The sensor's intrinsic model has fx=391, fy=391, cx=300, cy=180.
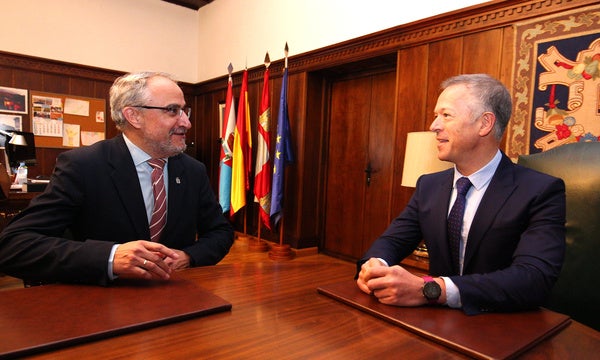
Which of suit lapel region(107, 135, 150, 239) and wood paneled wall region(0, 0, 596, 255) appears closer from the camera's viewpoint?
suit lapel region(107, 135, 150, 239)

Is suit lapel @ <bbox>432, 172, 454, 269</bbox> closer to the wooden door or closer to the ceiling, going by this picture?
the wooden door

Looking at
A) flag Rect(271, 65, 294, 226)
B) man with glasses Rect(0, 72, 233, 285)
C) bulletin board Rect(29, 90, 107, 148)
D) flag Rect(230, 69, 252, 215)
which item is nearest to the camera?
man with glasses Rect(0, 72, 233, 285)

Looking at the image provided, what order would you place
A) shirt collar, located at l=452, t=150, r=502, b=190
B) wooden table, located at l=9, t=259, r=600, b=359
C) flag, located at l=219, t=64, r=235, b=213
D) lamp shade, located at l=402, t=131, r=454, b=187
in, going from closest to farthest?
wooden table, located at l=9, t=259, r=600, b=359 → shirt collar, located at l=452, t=150, r=502, b=190 → lamp shade, located at l=402, t=131, r=454, b=187 → flag, located at l=219, t=64, r=235, b=213

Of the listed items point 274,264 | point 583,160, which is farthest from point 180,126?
point 583,160

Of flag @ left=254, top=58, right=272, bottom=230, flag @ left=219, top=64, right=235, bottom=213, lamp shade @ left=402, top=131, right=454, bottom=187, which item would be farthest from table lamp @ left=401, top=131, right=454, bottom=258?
flag @ left=219, top=64, right=235, bottom=213

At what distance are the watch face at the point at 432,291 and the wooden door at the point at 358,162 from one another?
3.02 metres

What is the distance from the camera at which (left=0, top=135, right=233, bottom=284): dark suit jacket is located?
1162 mm

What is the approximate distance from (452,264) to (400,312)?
1.91ft

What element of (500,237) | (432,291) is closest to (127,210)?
(432,291)

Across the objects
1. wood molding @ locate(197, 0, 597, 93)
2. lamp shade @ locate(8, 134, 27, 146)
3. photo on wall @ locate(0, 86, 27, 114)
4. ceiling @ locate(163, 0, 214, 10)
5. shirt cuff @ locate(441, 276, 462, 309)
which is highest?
ceiling @ locate(163, 0, 214, 10)

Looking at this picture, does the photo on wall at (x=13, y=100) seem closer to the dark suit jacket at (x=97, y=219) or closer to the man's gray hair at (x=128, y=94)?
the man's gray hair at (x=128, y=94)

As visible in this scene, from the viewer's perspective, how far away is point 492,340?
0.82 m

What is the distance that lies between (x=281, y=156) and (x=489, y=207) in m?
3.28

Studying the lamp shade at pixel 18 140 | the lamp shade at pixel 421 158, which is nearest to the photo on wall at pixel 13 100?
the lamp shade at pixel 18 140
